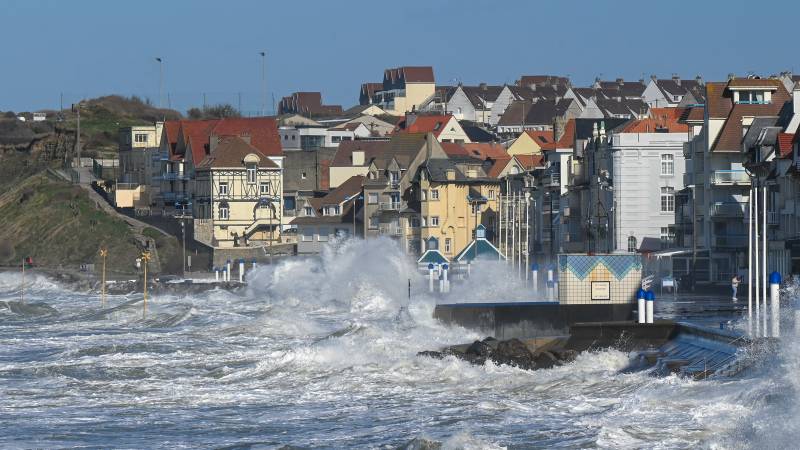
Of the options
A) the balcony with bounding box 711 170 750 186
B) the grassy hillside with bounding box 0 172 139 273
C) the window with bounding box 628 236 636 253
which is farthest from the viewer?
the grassy hillside with bounding box 0 172 139 273

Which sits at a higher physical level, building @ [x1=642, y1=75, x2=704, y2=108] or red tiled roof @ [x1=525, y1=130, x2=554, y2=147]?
building @ [x1=642, y1=75, x2=704, y2=108]

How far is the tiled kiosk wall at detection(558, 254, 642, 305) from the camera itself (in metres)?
41.9

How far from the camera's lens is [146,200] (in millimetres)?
116625

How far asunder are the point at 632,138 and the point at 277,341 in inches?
Result: 1015

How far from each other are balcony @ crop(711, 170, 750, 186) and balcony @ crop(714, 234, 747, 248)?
1.87 meters

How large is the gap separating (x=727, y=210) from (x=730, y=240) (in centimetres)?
111

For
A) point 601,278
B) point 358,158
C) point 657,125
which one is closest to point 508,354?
point 601,278

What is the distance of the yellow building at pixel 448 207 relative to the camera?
9200 centimetres

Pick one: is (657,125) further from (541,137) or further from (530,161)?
(541,137)

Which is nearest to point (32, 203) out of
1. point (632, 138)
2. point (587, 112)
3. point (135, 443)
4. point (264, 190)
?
point (264, 190)

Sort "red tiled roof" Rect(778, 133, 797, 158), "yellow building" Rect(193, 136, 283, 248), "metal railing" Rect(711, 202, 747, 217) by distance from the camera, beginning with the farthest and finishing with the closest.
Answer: "yellow building" Rect(193, 136, 283, 248), "metal railing" Rect(711, 202, 747, 217), "red tiled roof" Rect(778, 133, 797, 158)

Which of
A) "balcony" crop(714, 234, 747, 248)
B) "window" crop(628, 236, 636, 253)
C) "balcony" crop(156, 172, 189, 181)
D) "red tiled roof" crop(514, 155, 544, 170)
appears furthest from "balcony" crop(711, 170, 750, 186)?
"balcony" crop(156, 172, 189, 181)

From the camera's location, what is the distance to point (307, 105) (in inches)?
7205

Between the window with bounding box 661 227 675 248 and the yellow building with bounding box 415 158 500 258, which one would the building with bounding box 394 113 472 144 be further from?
the window with bounding box 661 227 675 248
